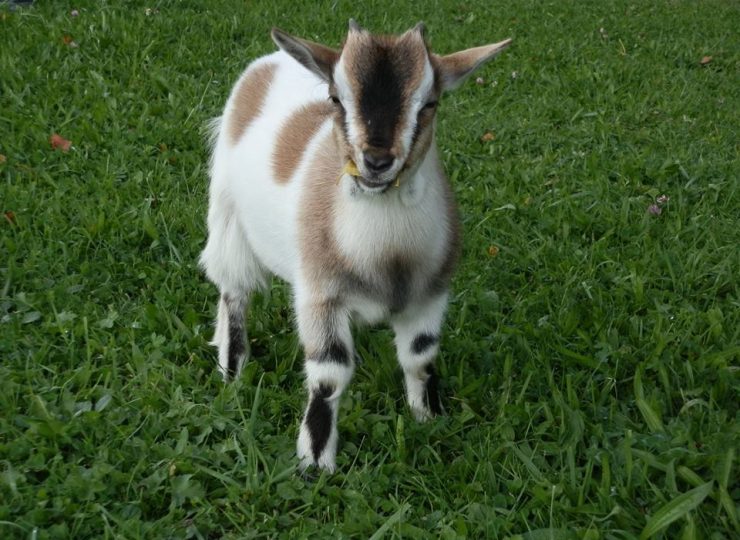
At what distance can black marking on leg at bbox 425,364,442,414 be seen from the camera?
3.25m

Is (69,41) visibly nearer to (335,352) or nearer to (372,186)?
(335,352)

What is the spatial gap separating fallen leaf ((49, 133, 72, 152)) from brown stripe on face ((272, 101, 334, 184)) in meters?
2.15

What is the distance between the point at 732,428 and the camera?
296cm

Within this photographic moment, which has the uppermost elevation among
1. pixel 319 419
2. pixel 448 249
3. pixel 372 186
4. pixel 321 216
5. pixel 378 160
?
pixel 378 160

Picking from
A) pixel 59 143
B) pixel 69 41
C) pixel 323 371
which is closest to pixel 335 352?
pixel 323 371

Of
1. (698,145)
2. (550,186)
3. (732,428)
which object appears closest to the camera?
(732,428)

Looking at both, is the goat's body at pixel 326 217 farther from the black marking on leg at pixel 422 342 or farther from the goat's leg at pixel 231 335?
the black marking on leg at pixel 422 342

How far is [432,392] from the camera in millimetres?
3295

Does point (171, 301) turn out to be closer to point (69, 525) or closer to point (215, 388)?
point (215, 388)

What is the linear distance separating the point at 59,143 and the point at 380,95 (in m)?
3.06

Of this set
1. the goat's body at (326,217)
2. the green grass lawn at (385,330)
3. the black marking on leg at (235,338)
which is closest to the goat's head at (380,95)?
the goat's body at (326,217)

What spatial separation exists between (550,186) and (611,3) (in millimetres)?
5488

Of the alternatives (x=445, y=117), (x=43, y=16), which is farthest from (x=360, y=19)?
(x=43, y=16)

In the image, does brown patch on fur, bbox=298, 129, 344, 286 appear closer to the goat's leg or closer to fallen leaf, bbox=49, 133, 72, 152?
the goat's leg
